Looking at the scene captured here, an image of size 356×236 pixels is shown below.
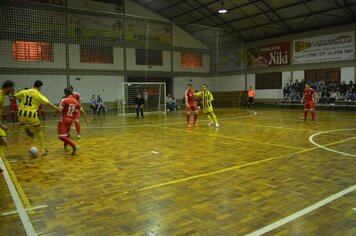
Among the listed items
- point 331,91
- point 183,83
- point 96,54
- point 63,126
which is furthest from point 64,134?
point 183,83

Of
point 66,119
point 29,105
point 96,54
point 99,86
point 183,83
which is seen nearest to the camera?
point 29,105

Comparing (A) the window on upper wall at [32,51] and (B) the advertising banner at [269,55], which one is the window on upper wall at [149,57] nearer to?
(A) the window on upper wall at [32,51]

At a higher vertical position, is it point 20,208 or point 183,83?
point 183,83

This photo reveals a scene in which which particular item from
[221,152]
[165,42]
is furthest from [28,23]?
[221,152]

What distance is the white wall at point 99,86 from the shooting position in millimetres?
24844


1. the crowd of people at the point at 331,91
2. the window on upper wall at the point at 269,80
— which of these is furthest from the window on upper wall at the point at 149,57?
the crowd of people at the point at 331,91

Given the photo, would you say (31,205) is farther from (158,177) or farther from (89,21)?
(89,21)

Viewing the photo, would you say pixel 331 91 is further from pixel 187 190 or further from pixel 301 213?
pixel 301 213

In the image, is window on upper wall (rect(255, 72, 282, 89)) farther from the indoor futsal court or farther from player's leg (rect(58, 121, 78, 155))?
player's leg (rect(58, 121, 78, 155))

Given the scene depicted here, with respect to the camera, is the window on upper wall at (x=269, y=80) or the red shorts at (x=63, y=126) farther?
the window on upper wall at (x=269, y=80)

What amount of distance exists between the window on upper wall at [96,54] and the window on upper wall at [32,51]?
2.60 metres

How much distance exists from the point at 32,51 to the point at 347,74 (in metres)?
23.5

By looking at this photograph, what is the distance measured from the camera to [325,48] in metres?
23.9

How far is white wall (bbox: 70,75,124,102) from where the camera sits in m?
24.8
